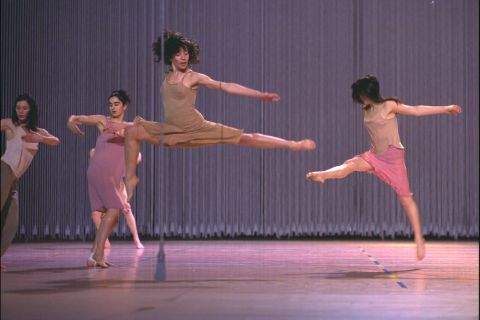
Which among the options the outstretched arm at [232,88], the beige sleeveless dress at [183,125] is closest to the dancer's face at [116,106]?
the beige sleeveless dress at [183,125]

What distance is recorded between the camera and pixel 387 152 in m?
5.34

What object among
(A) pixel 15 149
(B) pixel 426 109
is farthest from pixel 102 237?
(B) pixel 426 109

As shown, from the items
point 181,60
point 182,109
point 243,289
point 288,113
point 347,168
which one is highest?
point 288,113

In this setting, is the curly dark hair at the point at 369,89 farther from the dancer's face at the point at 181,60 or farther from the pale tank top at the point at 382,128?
the dancer's face at the point at 181,60

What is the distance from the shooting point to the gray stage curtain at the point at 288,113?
9891 mm

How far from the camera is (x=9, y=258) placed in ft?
20.1

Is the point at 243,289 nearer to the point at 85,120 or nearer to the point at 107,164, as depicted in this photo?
the point at 107,164

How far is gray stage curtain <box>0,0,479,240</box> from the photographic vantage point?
9891 millimetres

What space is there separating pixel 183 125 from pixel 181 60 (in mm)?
402

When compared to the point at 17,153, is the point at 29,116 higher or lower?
higher

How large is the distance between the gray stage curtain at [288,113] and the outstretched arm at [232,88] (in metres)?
5.35

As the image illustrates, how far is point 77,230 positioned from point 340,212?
11.5 feet

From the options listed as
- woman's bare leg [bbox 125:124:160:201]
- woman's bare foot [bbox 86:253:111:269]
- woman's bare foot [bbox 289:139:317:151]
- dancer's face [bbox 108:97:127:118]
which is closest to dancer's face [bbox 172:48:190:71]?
woman's bare leg [bbox 125:124:160:201]

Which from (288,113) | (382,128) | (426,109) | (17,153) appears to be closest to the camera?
(17,153)
